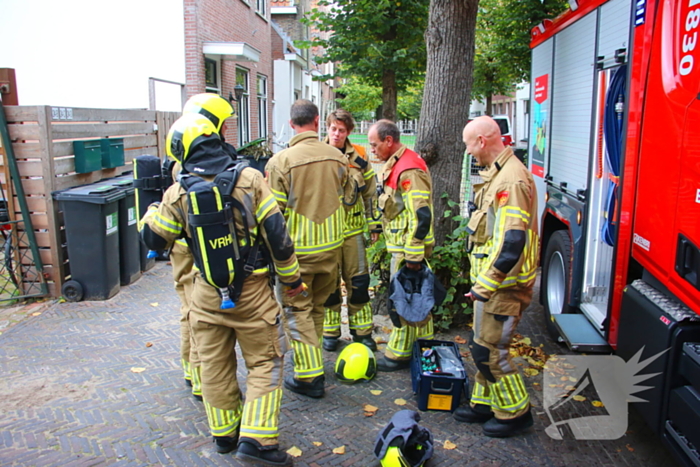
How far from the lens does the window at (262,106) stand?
19.9m

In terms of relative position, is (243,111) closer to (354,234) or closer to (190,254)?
(354,234)

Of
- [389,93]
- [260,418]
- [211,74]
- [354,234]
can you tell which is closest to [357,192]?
[354,234]

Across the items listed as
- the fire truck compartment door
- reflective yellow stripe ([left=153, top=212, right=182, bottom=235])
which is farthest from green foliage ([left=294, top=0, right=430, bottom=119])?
reflective yellow stripe ([left=153, top=212, right=182, bottom=235])

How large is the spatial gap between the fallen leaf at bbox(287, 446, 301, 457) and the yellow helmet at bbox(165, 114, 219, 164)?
1872 millimetres

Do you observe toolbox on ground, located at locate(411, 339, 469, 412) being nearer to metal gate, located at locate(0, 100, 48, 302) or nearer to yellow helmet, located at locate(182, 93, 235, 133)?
yellow helmet, located at locate(182, 93, 235, 133)

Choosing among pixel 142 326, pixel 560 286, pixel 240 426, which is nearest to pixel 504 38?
pixel 560 286

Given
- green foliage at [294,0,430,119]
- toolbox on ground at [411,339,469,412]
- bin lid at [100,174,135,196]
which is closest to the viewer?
toolbox on ground at [411,339,469,412]

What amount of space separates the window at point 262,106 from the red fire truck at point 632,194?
1541cm

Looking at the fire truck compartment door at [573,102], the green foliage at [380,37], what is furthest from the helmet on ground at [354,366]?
the green foliage at [380,37]

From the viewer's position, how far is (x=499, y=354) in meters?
3.50

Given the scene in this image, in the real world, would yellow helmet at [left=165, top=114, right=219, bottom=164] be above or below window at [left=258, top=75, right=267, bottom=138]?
below

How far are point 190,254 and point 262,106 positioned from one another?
1774 centimetres

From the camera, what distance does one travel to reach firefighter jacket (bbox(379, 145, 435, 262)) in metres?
4.25

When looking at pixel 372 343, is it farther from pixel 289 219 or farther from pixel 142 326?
pixel 142 326
